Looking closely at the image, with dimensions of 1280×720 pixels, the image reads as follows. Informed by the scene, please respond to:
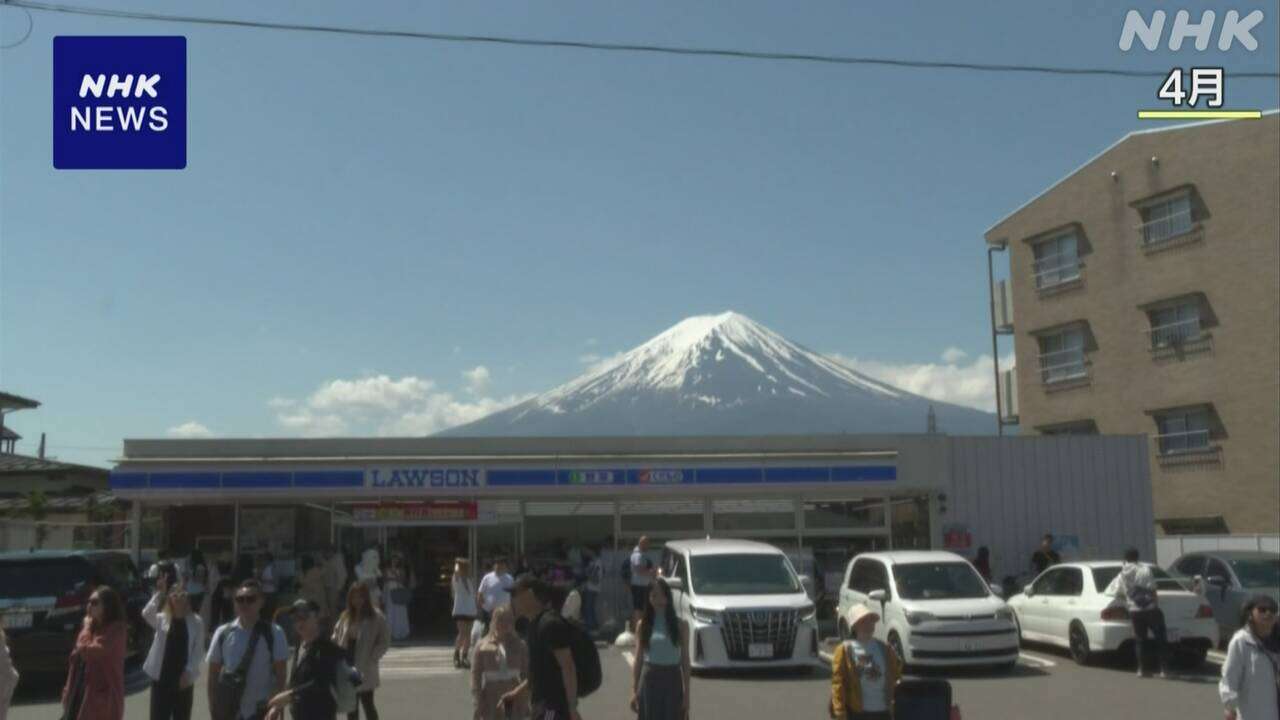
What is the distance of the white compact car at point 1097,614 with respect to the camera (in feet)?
55.8

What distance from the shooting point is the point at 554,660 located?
7.45 m

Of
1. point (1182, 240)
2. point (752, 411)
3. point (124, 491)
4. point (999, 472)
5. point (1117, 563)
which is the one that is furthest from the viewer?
point (752, 411)

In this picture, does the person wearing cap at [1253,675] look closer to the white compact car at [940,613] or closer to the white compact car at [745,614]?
the white compact car at [940,613]

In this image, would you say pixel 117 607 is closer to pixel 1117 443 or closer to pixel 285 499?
pixel 285 499

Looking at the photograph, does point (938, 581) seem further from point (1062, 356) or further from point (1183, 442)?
point (1062, 356)

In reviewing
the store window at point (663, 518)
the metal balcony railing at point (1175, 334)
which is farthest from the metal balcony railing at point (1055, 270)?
the store window at point (663, 518)

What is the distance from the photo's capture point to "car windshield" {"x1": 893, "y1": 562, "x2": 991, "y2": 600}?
17406 mm

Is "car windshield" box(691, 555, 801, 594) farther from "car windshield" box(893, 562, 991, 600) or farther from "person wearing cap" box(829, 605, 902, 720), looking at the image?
"person wearing cap" box(829, 605, 902, 720)

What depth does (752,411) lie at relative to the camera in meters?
84.8

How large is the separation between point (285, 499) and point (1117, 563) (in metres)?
14.6

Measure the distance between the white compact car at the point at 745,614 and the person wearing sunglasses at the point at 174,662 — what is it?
25.7ft

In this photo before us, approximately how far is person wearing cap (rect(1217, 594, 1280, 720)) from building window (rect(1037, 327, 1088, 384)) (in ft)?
106

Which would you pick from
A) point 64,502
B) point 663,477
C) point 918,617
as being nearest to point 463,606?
point 663,477

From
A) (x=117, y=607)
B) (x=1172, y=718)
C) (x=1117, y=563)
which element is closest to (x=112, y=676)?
(x=117, y=607)
